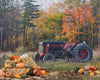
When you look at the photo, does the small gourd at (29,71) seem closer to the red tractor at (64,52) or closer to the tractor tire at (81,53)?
the red tractor at (64,52)

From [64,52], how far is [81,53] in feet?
2.59

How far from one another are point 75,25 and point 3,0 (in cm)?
561

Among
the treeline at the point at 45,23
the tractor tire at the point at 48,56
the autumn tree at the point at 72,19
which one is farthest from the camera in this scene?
the autumn tree at the point at 72,19

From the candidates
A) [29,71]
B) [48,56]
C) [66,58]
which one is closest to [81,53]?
[66,58]

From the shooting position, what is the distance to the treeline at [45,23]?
1155 centimetres

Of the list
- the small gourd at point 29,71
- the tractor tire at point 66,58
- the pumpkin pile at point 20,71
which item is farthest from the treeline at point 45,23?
the small gourd at point 29,71

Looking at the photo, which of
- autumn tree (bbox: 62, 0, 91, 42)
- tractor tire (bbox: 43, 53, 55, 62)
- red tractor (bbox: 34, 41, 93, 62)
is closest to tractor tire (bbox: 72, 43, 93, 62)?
red tractor (bbox: 34, 41, 93, 62)

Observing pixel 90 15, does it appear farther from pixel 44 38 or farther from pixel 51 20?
pixel 44 38

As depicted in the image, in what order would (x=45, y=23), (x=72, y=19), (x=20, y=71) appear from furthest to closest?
(x=72, y=19)
(x=45, y=23)
(x=20, y=71)

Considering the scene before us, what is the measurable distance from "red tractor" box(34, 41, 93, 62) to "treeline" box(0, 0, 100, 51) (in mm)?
2200

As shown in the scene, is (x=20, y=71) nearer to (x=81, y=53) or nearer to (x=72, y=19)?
(x=81, y=53)

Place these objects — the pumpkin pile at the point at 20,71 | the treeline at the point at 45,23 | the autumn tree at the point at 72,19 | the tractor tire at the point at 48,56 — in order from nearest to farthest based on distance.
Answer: the pumpkin pile at the point at 20,71 < the tractor tire at the point at 48,56 < the treeline at the point at 45,23 < the autumn tree at the point at 72,19

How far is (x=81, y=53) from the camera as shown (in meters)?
8.72

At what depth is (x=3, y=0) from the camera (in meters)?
13.9
